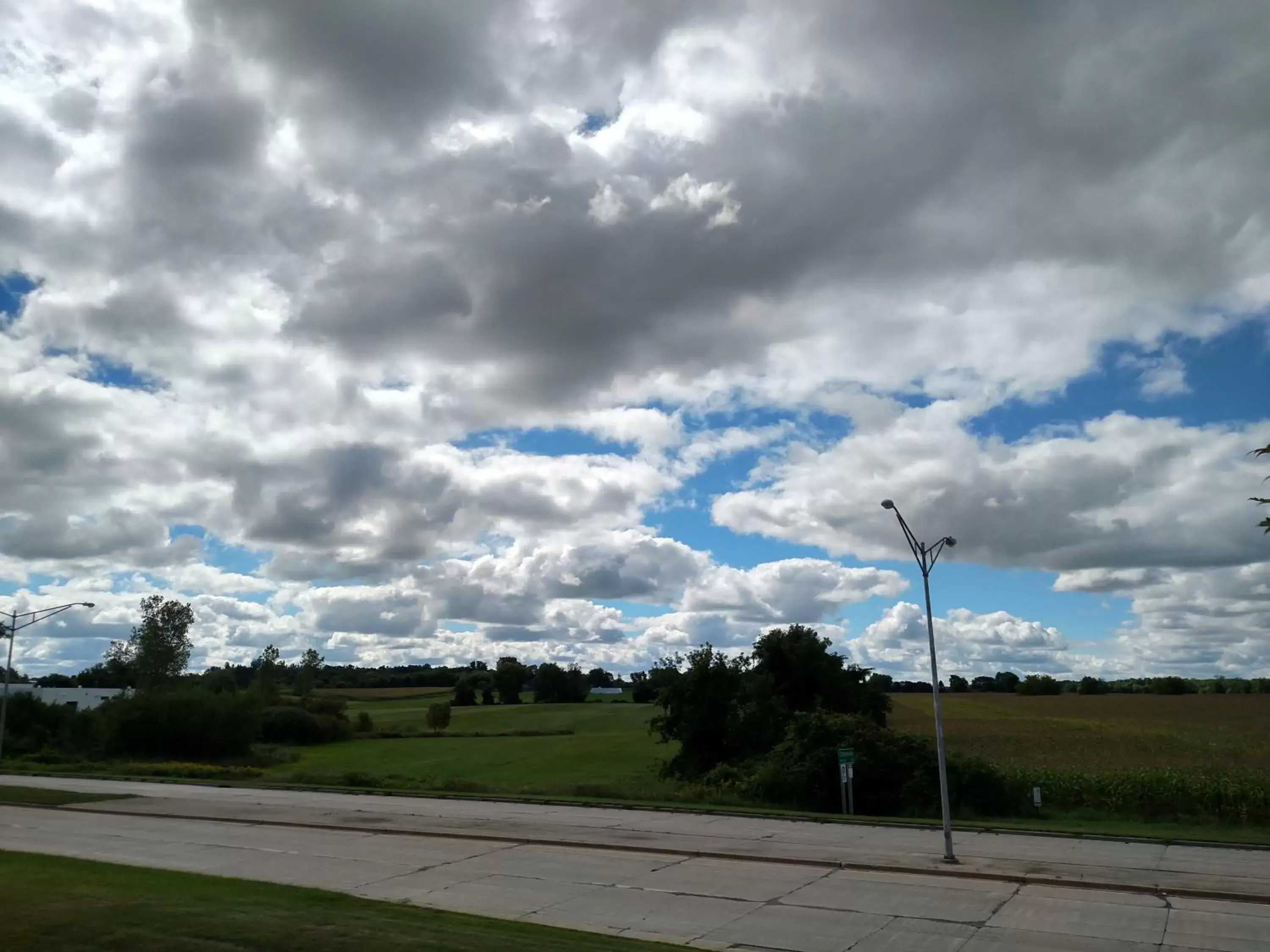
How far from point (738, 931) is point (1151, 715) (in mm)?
76115

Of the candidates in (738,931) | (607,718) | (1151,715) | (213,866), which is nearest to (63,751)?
(607,718)

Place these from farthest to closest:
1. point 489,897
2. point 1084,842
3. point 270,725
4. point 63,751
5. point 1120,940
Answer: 1. point 270,725
2. point 63,751
3. point 1084,842
4. point 489,897
5. point 1120,940

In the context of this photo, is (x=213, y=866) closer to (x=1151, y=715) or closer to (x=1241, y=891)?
(x=1241, y=891)

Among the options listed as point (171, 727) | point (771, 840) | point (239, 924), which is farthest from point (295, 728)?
point (239, 924)

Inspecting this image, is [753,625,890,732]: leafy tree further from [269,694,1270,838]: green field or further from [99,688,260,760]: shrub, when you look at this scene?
[99,688,260,760]: shrub

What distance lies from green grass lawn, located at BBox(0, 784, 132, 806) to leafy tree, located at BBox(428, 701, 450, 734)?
205ft

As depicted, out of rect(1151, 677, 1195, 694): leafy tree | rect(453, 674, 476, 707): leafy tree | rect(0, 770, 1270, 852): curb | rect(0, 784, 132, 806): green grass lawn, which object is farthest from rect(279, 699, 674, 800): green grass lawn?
rect(1151, 677, 1195, 694): leafy tree

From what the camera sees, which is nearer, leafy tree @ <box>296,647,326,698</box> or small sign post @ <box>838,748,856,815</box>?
small sign post @ <box>838,748,856,815</box>

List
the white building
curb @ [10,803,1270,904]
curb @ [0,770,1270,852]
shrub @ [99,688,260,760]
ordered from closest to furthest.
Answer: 1. curb @ [10,803,1270,904]
2. curb @ [0,770,1270,852]
3. shrub @ [99,688,260,760]
4. the white building

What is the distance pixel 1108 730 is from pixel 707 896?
5981 centimetres

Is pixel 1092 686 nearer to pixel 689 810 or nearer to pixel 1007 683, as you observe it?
pixel 1007 683

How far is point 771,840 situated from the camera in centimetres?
2764

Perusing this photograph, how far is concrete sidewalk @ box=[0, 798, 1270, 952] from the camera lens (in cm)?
1569

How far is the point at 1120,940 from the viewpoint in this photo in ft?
50.7
